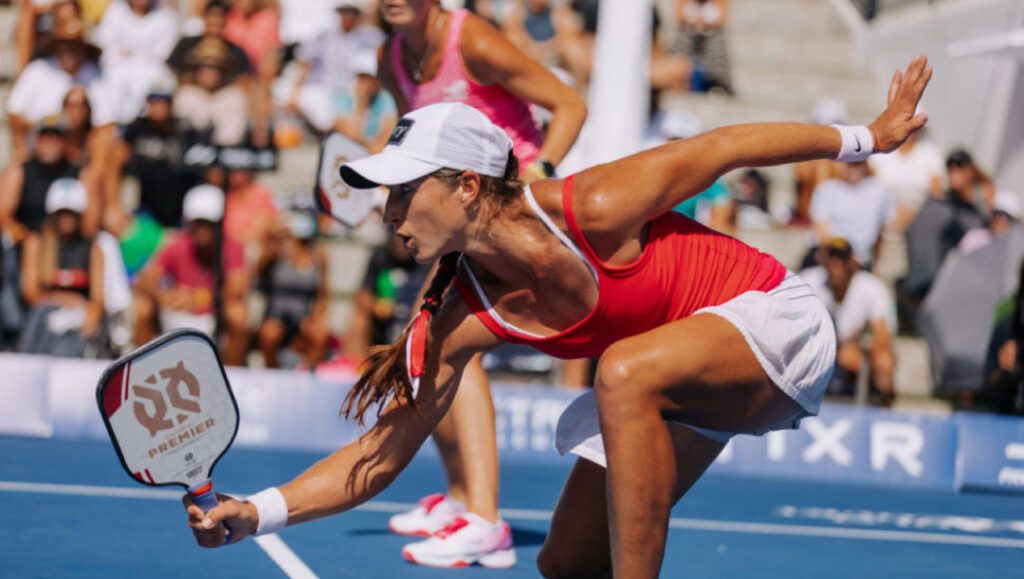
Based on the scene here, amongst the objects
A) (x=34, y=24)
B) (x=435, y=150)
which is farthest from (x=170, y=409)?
(x=34, y=24)

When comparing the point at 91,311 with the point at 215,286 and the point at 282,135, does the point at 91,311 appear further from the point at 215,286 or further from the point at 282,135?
the point at 282,135

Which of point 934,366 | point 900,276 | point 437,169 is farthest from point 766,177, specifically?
point 437,169

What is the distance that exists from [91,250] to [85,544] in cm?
498

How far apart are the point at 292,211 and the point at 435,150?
747 cm

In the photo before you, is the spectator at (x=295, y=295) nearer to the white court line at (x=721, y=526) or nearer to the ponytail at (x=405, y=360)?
the white court line at (x=721, y=526)

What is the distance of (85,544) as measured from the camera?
613 cm

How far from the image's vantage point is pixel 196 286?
11180mm

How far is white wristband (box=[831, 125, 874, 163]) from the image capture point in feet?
14.5

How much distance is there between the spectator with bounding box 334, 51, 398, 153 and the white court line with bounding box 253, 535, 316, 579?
5.74 meters

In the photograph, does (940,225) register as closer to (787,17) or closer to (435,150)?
(787,17)

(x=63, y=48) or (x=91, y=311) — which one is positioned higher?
(x=63, y=48)

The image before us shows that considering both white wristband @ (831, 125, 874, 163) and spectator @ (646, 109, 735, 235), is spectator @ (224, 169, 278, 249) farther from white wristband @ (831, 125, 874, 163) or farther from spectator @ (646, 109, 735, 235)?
white wristband @ (831, 125, 874, 163)

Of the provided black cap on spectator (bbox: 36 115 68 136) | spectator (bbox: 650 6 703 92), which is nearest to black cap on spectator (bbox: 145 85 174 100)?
black cap on spectator (bbox: 36 115 68 136)

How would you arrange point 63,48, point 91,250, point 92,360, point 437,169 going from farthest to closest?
point 63,48 < point 91,250 < point 92,360 < point 437,169
